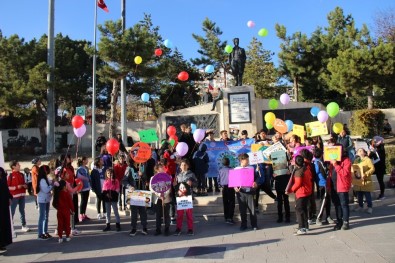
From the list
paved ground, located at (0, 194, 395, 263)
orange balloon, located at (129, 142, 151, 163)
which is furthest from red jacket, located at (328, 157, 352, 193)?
orange balloon, located at (129, 142, 151, 163)

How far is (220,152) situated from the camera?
39.3ft

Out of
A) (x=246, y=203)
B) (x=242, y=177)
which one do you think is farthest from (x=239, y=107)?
(x=246, y=203)

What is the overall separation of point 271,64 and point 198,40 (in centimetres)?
777

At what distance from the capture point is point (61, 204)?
839 centimetres

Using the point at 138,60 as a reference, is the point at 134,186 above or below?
below

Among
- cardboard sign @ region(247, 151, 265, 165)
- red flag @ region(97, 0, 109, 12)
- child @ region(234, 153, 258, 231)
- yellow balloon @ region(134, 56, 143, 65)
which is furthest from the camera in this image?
red flag @ region(97, 0, 109, 12)

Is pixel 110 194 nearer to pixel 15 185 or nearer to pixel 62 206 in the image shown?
pixel 62 206

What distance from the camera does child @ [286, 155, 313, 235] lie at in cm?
820

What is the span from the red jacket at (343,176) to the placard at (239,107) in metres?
10.5

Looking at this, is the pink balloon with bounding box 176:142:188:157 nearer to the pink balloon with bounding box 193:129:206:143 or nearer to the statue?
the pink balloon with bounding box 193:129:206:143

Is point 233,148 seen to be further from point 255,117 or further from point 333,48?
point 333,48

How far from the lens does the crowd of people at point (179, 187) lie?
837cm

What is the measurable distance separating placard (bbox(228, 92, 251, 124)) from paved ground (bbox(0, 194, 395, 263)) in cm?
990

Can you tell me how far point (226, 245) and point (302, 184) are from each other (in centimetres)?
200
